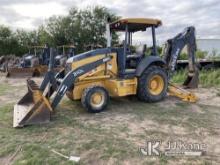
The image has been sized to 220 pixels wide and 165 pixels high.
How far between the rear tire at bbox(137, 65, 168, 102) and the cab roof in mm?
1031

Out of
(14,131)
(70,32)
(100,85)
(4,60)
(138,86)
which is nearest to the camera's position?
(14,131)

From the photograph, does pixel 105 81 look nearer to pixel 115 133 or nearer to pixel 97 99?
pixel 97 99

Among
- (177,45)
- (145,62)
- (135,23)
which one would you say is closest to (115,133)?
(145,62)

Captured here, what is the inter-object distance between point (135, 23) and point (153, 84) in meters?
1.60

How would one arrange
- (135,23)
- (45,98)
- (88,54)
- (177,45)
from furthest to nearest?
(177,45) < (135,23) < (88,54) < (45,98)

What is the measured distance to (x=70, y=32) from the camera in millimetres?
27031

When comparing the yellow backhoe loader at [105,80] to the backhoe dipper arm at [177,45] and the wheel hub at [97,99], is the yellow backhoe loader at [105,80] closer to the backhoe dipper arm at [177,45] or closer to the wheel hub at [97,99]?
the wheel hub at [97,99]

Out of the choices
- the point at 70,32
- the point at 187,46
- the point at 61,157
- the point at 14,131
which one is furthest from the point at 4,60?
the point at 61,157

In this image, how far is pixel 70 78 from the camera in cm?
688

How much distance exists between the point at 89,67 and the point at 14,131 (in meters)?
2.26

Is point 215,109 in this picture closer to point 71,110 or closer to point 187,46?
point 187,46

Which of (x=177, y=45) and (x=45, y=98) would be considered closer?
(x=45, y=98)

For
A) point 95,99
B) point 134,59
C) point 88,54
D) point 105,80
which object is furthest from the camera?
point 134,59

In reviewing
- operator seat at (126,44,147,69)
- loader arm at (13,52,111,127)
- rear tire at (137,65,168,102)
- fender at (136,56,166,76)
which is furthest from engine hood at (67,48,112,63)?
rear tire at (137,65,168,102)
